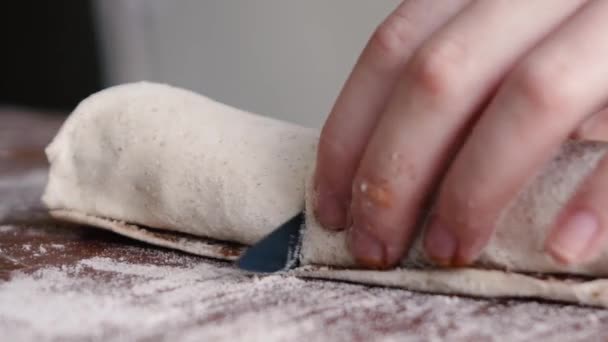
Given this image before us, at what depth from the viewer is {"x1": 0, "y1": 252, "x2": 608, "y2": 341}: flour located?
0.56 meters

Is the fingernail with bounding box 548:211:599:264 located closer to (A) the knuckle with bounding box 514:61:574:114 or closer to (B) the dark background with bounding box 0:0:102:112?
(A) the knuckle with bounding box 514:61:574:114

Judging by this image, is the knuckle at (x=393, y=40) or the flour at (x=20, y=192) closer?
the knuckle at (x=393, y=40)

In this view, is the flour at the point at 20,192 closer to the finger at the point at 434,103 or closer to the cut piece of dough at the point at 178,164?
the cut piece of dough at the point at 178,164

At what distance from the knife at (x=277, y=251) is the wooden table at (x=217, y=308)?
0.05 ft

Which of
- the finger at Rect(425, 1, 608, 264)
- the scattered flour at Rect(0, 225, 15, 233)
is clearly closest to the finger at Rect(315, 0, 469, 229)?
the finger at Rect(425, 1, 608, 264)

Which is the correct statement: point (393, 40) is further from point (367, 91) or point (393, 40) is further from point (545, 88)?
point (545, 88)

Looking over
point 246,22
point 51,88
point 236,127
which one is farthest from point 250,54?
point 236,127

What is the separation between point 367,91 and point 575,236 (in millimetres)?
222

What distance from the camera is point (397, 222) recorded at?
65cm

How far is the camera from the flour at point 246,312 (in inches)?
22.1

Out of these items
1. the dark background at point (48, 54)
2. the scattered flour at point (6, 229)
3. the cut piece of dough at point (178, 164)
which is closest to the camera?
the cut piece of dough at point (178, 164)

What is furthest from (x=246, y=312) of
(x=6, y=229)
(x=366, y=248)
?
(x=6, y=229)

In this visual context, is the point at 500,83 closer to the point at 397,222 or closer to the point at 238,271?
the point at 397,222

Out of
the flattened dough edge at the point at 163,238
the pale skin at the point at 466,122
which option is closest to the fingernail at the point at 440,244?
the pale skin at the point at 466,122
